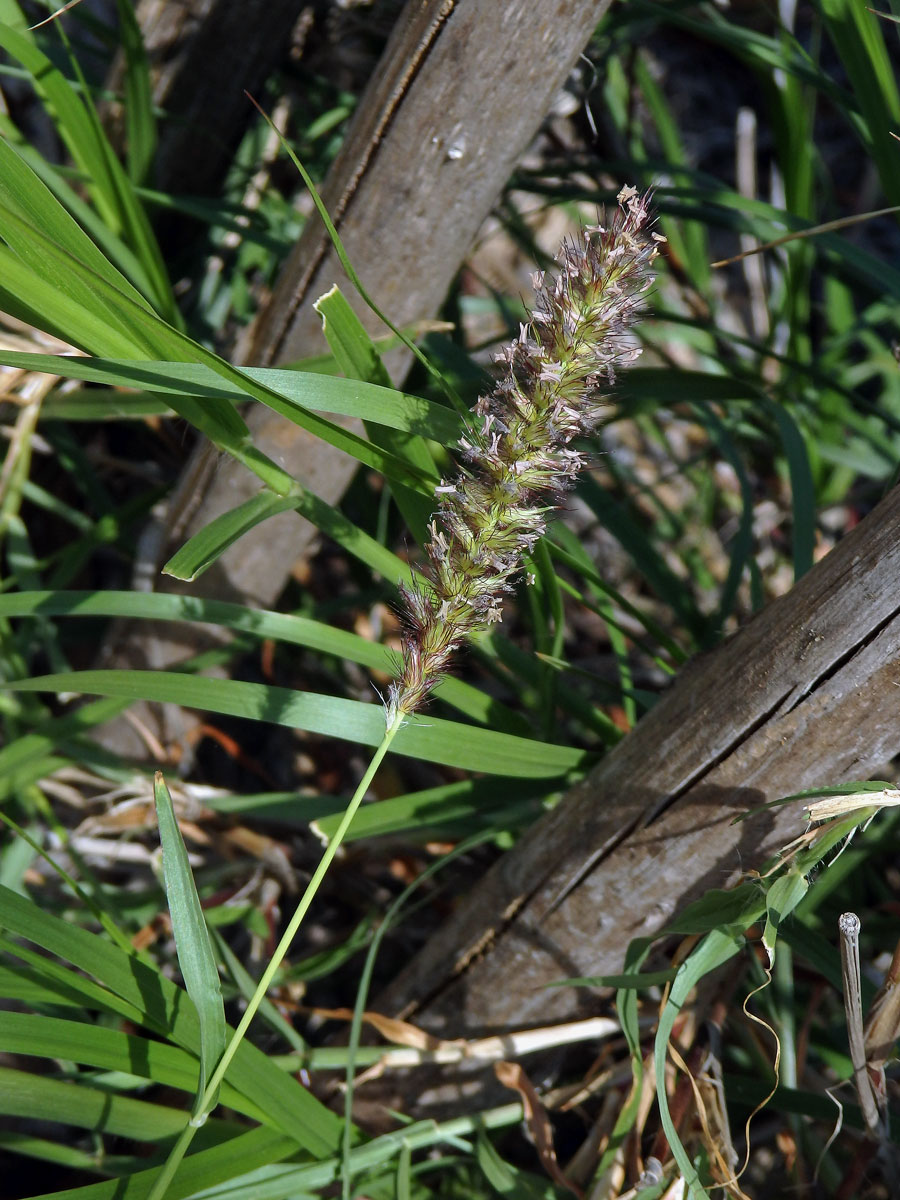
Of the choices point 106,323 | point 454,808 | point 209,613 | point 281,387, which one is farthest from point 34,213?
point 454,808

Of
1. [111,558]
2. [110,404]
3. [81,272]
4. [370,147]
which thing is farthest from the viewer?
[111,558]

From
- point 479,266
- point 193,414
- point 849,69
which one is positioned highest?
point 479,266

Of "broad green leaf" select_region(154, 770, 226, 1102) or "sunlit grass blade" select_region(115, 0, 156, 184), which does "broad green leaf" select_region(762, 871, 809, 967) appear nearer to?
"broad green leaf" select_region(154, 770, 226, 1102)

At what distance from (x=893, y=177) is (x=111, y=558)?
1364mm

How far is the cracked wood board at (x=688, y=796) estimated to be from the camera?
711 millimetres

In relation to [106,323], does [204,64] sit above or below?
above

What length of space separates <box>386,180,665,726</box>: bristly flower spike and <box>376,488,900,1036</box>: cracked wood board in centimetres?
24

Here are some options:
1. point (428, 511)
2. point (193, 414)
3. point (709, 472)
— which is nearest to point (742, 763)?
point (428, 511)

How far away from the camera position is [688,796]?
83cm

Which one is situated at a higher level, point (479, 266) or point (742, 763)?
point (479, 266)

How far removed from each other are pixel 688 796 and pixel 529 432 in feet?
1.27

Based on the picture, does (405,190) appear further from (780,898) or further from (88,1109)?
(88,1109)

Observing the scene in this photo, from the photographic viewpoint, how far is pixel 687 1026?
3.23 feet

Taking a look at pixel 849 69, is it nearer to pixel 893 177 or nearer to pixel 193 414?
pixel 893 177
